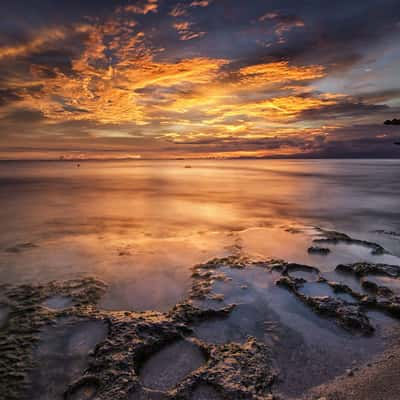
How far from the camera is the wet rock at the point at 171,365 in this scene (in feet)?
10.6

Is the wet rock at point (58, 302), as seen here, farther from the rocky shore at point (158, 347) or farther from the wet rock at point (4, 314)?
the wet rock at point (4, 314)

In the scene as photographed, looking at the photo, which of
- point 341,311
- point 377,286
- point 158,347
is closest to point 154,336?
point 158,347

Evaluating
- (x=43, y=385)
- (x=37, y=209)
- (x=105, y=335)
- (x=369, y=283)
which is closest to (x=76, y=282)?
(x=105, y=335)

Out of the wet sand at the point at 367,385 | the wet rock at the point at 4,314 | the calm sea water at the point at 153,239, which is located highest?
the wet sand at the point at 367,385

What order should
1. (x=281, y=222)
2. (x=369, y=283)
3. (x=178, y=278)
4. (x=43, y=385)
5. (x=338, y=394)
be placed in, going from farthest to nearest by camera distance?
(x=281, y=222) → (x=178, y=278) → (x=369, y=283) → (x=43, y=385) → (x=338, y=394)

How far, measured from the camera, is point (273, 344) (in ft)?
12.7

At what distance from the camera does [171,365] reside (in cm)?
352

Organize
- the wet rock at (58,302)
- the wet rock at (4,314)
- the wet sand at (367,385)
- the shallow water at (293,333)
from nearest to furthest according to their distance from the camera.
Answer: the wet sand at (367,385) → the shallow water at (293,333) → the wet rock at (4,314) → the wet rock at (58,302)

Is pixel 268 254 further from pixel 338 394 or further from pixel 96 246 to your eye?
pixel 96 246

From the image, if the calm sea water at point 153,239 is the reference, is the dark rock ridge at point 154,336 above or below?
above

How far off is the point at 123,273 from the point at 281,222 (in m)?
7.85

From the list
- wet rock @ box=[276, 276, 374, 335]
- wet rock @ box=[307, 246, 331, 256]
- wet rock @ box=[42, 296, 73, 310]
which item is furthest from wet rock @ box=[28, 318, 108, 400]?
wet rock @ box=[307, 246, 331, 256]

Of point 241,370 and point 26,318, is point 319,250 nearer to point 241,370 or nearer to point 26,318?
point 241,370

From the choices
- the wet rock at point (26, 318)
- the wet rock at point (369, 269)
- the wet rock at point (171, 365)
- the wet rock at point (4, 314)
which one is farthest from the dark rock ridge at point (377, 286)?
the wet rock at point (4, 314)
